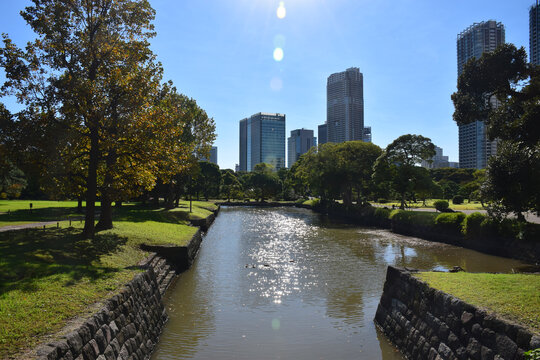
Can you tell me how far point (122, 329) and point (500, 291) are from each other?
31.6 feet

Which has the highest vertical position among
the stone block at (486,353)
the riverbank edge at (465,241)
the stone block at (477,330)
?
the stone block at (477,330)

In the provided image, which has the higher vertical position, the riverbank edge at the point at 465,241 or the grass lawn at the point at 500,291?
the grass lawn at the point at 500,291

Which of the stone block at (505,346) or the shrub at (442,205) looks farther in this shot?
the shrub at (442,205)

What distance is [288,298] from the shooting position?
554 inches

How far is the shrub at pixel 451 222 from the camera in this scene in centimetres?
2739

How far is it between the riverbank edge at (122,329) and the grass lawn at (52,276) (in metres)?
0.42

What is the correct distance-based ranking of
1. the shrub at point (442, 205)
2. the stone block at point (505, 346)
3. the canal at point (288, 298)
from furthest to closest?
the shrub at point (442, 205) < the canal at point (288, 298) < the stone block at point (505, 346)

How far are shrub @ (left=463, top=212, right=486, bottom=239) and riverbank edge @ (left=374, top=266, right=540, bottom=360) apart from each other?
16.7 m

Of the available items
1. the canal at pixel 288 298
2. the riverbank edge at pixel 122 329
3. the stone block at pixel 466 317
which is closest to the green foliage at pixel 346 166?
the canal at pixel 288 298

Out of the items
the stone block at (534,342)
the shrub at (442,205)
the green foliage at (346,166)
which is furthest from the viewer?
the green foliage at (346,166)

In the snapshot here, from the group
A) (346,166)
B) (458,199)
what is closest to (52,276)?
(346,166)

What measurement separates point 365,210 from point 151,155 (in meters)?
36.6

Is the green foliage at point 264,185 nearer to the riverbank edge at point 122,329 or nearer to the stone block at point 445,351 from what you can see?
the riverbank edge at point 122,329

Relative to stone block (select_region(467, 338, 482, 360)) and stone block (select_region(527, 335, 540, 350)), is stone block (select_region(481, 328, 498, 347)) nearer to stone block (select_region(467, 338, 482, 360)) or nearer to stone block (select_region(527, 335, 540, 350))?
stone block (select_region(467, 338, 482, 360))
